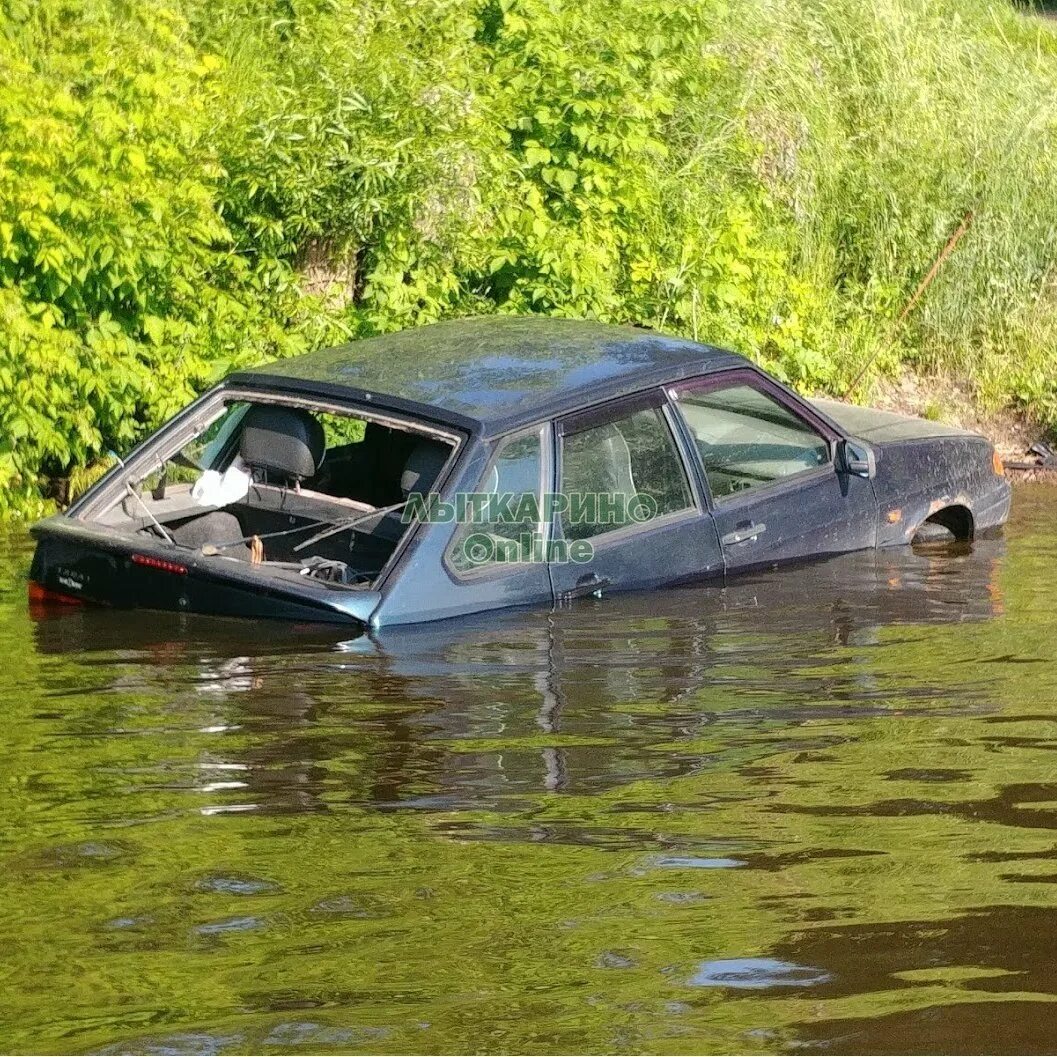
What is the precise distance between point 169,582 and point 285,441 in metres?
0.76

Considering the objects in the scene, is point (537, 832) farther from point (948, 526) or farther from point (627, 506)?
point (948, 526)

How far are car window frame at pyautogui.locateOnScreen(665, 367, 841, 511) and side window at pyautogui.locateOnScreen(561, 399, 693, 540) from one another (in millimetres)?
92

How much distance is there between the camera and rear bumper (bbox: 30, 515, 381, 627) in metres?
6.69

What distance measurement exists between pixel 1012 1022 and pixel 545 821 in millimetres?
1515

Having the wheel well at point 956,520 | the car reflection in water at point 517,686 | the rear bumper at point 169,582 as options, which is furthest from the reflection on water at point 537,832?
the wheel well at point 956,520

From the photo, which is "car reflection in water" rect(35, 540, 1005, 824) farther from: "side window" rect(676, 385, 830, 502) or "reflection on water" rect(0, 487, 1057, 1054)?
"side window" rect(676, 385, 830, 502)

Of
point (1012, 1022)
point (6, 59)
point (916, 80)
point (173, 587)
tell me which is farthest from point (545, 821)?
point (916, 80)

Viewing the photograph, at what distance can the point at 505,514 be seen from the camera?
7.08 meters

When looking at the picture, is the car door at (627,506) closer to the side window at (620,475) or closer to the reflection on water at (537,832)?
the side window at (620,475)

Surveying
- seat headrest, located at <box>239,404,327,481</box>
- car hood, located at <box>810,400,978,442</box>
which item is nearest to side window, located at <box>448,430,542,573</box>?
seat headrest, located at <box>239,404,327,481</box>

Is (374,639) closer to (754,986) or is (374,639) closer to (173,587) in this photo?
(173,587)

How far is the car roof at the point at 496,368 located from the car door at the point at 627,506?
121 millimetres

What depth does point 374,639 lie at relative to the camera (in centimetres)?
680

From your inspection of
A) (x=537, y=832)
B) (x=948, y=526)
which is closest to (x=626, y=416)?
(x=948, y=526)
